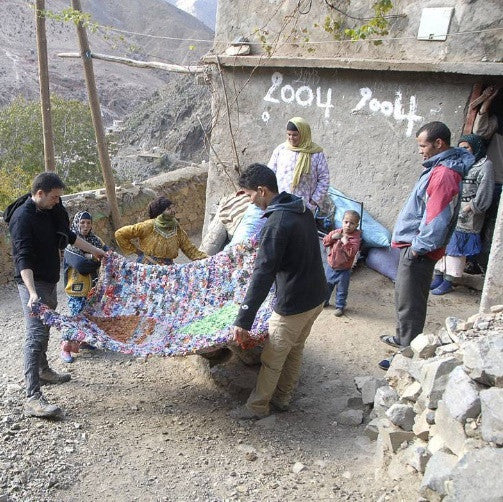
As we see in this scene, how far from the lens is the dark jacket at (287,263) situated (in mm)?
3441

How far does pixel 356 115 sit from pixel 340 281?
2.07m

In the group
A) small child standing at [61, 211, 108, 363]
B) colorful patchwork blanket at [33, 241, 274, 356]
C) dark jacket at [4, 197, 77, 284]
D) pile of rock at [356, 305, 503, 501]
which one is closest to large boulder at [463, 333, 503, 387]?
pile of rock at [356, 305, 503, 501]

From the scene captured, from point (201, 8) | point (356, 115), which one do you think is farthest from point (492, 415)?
point (201, 8)

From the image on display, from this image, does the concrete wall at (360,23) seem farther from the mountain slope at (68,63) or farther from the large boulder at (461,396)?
the mountain slope at (68,63)

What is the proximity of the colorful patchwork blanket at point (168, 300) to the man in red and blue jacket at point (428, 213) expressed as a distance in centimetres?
108

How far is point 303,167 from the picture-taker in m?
5.47

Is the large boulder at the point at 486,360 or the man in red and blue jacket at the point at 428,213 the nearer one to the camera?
the large boulder at the point at 486,360

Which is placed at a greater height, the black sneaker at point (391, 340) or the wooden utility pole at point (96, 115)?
the wooden utility pole at point (96, 115)

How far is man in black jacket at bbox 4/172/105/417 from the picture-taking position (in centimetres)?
378

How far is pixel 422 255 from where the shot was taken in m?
4.07

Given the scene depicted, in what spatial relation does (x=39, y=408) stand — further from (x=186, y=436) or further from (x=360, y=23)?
(x=360, y=23)

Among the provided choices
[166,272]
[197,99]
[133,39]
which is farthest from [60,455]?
[133,39]

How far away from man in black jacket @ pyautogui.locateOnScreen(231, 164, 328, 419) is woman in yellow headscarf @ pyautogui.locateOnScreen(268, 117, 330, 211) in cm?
192

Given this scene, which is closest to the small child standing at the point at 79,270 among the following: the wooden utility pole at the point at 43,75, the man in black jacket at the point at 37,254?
the man in black jacket at the point at 37,254
